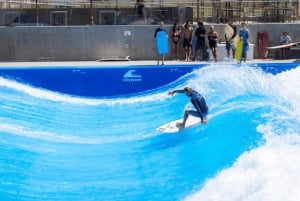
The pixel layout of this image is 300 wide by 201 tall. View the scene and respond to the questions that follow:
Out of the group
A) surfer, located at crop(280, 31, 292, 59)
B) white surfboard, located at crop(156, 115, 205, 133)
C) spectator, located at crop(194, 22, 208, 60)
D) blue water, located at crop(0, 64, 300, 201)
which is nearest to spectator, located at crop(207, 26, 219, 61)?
spectator, located at crop(194, 22, 208, 60)

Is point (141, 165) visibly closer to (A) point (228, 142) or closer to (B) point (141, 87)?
(A) point (228, 142)

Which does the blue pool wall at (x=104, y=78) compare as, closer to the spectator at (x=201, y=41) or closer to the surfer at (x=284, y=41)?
the spectator at (x=201, y=41)

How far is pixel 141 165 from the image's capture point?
36.6ft

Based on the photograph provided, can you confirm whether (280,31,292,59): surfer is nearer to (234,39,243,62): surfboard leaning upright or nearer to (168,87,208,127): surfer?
(234,39,243,62): surfboard leaning upright

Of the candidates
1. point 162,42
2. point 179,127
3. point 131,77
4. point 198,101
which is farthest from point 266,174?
point 162,42

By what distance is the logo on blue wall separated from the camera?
19.6m

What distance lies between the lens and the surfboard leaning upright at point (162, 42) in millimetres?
21734

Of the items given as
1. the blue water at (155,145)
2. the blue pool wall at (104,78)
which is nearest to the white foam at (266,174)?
the blue water at (155,145)

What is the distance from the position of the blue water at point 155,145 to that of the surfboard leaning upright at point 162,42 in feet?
11.9

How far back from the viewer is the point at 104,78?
19688mm

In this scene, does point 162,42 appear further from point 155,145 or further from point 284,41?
point 155,145

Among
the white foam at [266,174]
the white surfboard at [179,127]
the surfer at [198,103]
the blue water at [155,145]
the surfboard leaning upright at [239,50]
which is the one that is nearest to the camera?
the white foam at [266,174]

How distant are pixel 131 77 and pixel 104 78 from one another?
85 cm

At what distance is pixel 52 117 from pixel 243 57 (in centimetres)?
791
